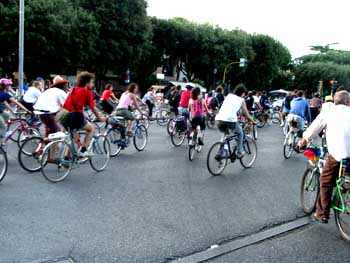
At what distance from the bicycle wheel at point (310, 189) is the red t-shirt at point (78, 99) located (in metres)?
3.75

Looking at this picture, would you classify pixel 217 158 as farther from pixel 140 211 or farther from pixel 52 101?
pixel 52 101


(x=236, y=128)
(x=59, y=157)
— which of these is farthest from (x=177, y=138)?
(x=59, y=157)

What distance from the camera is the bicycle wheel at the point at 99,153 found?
27.9ft

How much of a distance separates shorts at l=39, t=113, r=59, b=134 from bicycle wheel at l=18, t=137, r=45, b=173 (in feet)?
1.22

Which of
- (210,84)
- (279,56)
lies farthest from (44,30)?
(279,56)

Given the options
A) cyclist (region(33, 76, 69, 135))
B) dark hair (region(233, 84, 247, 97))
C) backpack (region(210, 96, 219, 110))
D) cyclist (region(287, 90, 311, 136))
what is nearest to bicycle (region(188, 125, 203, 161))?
dark hair (region(233, 84, 247, 97))

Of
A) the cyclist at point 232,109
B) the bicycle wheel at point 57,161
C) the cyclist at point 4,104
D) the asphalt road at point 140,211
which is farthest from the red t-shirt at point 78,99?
the cyclist at point 232,109

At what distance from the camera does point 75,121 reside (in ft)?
25.2

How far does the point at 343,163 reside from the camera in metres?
4.98

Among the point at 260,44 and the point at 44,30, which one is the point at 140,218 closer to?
the point at 44,30

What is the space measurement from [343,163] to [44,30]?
2747cm

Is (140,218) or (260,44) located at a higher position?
(260,44)

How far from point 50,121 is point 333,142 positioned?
17.7 feet

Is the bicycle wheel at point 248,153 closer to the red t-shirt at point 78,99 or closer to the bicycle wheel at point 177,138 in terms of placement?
the bicycle wheel at point 177,138
